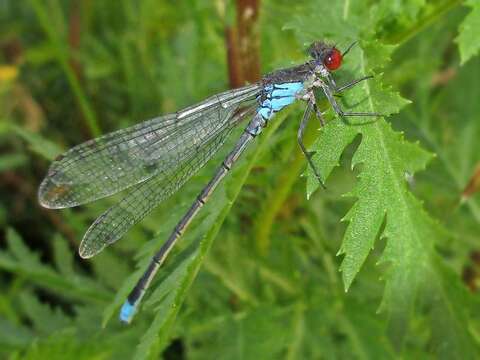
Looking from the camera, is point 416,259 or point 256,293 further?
point 256,293

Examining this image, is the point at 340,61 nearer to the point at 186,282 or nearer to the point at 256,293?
the point at 186,282

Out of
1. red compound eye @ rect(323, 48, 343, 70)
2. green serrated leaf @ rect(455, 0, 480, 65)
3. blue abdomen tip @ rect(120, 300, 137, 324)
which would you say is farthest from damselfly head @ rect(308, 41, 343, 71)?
blue abdomen tip @ rect(120, 300, 137, 324)

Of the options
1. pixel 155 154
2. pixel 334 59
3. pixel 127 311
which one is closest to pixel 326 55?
pixel 334 59

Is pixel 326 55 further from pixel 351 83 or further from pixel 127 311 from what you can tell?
pixel 127 311

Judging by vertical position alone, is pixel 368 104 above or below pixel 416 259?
above

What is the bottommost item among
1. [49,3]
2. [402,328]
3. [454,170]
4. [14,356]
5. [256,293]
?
[14,356]

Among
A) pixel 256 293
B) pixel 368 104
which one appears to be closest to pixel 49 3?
pixel 256 293

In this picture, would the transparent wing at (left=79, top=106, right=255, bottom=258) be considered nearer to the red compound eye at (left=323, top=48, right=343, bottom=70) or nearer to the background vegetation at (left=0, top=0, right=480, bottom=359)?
the background vegetation at (left=0, top=0, right=480, bottom=359)
